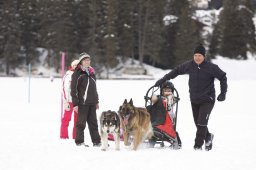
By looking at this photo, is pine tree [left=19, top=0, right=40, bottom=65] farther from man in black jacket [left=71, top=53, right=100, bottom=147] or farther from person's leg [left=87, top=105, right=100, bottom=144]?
man in black jacket [left=71, top=53, right=100, bottom=147]

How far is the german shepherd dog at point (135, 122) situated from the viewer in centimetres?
847

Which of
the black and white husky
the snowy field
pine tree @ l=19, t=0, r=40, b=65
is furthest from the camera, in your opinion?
pine tree @ l=19, t=0, r=40, b=65

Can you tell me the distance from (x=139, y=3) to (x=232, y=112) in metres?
43.3

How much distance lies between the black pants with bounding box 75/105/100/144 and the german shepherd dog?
81 centimetres

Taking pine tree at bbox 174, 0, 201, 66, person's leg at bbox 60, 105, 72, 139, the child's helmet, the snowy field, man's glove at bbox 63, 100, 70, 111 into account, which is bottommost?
the snowy field

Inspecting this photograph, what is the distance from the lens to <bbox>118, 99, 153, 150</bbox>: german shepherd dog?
333 inches

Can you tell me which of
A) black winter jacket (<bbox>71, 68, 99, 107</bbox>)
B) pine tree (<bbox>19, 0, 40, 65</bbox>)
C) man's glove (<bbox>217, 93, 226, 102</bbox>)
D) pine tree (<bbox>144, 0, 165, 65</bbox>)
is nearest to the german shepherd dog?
black winter jacket (<bbox>71, 68, 99, 107</bbox>)

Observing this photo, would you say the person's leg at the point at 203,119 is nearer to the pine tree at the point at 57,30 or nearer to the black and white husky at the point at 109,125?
the black and white husky at the point at 109,125

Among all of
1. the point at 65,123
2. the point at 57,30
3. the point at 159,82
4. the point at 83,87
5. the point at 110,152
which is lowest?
the point at 110,152

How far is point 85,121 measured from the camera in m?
9.25

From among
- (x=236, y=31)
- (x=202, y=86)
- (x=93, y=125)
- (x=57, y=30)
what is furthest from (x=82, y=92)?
(x=236, y=31)

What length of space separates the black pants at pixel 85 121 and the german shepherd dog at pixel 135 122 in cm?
81

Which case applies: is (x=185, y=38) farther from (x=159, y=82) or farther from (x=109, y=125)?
(x=109, y=125)

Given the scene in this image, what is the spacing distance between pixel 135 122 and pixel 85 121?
1182 mm
